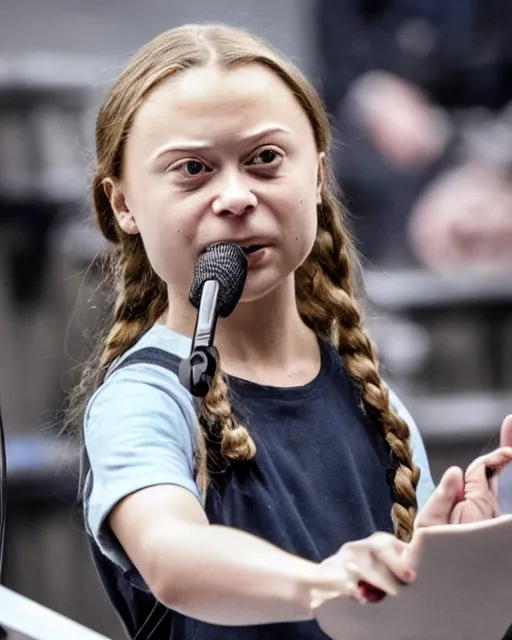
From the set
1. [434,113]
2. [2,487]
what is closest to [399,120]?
[434,113]

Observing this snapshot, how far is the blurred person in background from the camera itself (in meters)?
0.79

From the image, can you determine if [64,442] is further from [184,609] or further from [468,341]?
[468,341]

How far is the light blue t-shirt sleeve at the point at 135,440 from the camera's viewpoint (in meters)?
0.53

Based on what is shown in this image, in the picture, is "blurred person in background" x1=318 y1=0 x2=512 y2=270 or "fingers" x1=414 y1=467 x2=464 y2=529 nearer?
"fingers" x1=414 y1=467 x2=464 y2=529

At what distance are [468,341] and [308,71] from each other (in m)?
0.27

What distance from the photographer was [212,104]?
549 millimetres

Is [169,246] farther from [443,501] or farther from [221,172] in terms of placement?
[443,501]

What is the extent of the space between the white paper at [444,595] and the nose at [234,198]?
184mm

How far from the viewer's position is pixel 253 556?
496mm

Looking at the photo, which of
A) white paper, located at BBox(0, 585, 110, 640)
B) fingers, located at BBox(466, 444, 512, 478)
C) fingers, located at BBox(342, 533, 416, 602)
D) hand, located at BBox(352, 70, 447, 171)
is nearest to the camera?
fingers, located at BBox(342, 533, 416, 602)

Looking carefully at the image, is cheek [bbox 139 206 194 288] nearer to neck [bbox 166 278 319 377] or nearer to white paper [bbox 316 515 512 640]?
neck [bbox 166 278 319 377]

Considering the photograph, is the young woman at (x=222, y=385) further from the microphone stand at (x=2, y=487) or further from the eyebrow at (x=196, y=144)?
the microphone stand at (x=2, y=487)

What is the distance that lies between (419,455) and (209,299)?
0.18 m

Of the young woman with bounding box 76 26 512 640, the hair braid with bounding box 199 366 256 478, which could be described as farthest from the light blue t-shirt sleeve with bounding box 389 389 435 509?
the hair braid with bounding box 199 366 256 478
